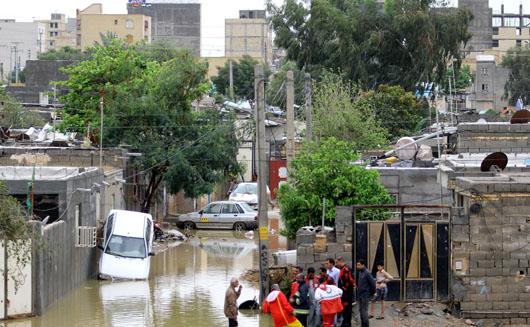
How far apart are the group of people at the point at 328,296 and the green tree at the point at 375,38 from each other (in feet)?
141

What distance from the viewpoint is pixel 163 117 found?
48594 mm

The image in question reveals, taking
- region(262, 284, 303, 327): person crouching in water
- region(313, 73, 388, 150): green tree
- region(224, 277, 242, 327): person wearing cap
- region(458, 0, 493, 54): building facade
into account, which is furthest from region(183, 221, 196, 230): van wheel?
region(458, 0, 493, 54): building facade

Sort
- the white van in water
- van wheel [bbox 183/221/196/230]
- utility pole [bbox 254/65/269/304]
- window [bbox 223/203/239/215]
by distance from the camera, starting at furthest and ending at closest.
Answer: van wheel [bbox 183/221/196/230], window [bbox 223/203/239/215], the white van in water, utility pole [bbox 254/65/269/304]

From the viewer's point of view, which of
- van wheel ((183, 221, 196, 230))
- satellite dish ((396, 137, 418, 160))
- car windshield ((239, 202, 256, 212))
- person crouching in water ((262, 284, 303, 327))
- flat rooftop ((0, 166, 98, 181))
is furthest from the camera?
car windshield ((239, 202, 256, 212))

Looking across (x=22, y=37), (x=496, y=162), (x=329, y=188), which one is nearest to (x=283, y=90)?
(x=329, y=188)

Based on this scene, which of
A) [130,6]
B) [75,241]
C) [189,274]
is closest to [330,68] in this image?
[189,274]

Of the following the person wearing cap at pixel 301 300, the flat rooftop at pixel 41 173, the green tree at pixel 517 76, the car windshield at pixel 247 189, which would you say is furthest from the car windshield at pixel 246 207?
the green tree at pixel 517 76

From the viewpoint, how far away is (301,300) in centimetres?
2361

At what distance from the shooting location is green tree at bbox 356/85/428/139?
60812mm

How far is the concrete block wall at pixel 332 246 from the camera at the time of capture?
84.4 feet

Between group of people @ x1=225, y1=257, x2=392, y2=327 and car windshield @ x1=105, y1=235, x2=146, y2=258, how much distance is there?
9.53 meters

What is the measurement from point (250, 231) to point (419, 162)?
50.7 ft

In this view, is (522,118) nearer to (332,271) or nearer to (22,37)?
(332,271)

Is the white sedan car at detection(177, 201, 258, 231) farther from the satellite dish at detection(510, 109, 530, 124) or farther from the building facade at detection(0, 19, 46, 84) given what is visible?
the building facade at detection(0, 19, 46, 84)
